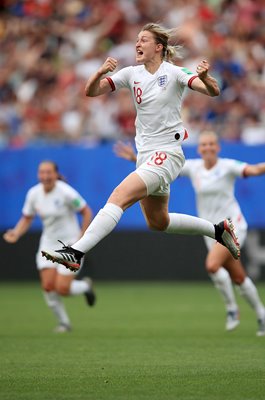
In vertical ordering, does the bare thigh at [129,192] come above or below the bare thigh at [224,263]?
above

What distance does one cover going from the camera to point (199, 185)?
1191 centimetres

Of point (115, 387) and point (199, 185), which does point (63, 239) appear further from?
point (115, 387)

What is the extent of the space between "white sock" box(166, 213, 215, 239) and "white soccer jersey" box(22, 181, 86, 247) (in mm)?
3626

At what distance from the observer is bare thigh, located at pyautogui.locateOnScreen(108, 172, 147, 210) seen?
7.93 meters

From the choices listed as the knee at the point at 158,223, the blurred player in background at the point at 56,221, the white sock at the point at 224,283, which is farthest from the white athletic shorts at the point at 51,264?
the knee at the point at 158,223

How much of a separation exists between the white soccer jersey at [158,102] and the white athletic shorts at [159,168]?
0.07 meters

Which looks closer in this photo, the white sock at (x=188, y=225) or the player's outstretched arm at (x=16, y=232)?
the white sock at (x=188, y=225)

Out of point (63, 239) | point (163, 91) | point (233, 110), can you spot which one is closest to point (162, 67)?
point (163, 91)

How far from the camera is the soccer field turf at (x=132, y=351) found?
7.00m

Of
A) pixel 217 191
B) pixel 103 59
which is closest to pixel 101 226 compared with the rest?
pixel 217 191

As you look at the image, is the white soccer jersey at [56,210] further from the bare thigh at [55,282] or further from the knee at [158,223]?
the knee at [158,223]

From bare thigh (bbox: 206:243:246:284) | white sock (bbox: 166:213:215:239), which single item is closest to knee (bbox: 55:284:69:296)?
bare thigh (bbox: 206:243:246:284)

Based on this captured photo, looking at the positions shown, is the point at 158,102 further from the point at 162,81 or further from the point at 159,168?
the point at 159,168

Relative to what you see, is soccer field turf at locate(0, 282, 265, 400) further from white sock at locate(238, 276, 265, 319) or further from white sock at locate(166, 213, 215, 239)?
white sock at locate(166, 213, 215, 239)
